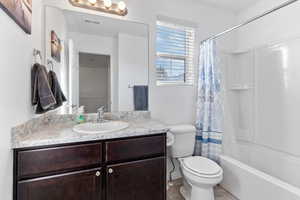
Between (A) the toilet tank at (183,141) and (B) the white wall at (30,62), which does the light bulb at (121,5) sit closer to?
(B) the white wall at (30,62)

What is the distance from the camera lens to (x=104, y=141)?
118cm

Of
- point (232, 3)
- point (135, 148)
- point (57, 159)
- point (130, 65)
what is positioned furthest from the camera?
point (232, 3)

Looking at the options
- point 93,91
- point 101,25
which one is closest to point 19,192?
point 93,91

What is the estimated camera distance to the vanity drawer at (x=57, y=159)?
38.4 inches

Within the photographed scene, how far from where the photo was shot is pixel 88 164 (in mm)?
1133

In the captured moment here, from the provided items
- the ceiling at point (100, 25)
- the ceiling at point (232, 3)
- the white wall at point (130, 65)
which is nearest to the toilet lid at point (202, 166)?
the white wall at point (130, 65)

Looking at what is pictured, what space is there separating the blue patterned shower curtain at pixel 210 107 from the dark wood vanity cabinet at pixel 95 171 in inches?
33.9

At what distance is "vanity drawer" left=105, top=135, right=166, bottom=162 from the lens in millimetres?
1195

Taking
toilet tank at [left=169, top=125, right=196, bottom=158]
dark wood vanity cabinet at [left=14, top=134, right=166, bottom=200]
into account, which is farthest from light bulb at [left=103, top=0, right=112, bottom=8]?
toilet tank at [left=169, top=125, right=196, bottom=158]

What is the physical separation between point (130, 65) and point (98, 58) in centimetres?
37

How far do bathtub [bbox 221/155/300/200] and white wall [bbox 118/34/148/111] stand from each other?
54.9 inches

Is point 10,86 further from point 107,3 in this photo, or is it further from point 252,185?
point 252,185

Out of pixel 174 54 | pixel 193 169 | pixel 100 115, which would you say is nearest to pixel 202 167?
pixel 193 169

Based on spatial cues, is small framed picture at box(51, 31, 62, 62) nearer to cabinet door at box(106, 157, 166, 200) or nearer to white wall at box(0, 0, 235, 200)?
white wall at box(0, 0, 235, 200)
